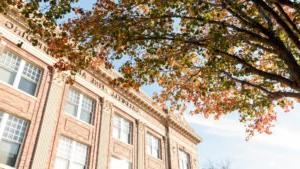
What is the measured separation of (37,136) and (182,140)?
1862cm

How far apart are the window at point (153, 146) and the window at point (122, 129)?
2961 mm

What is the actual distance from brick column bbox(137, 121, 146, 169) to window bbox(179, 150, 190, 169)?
6.94 m

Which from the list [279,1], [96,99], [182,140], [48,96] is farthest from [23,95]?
[182,140]

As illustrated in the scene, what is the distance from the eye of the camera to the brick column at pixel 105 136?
18.9 meters

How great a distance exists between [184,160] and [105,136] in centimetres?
1348

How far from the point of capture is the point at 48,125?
52.2 ft

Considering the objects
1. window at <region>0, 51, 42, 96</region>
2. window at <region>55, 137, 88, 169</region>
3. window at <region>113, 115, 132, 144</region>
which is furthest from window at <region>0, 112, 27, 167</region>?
window at <region>113, 115, 132, 144</region>

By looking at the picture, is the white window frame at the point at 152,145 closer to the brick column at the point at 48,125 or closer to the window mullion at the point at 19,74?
the brick column at the point at 48,125

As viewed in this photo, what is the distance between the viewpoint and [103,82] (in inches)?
845

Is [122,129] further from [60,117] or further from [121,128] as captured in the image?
[60,117]

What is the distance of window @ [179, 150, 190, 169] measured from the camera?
29969mm

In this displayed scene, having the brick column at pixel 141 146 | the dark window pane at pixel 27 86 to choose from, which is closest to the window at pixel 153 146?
the brick column at pixel 141 146

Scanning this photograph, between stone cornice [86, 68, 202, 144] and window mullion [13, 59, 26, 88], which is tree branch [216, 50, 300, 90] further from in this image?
stone cornice [86, 68, 202, 144]

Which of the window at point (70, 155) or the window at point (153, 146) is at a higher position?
the window at point (153, 146)
